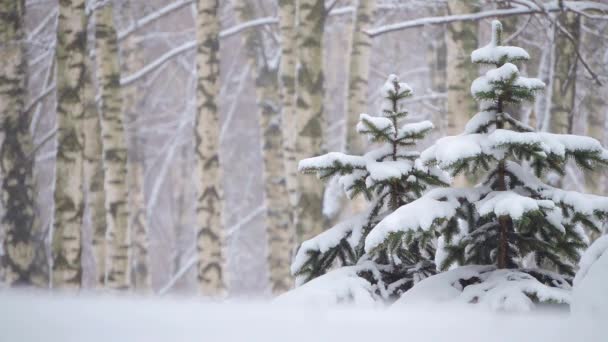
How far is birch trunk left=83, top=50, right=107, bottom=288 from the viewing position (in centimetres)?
886

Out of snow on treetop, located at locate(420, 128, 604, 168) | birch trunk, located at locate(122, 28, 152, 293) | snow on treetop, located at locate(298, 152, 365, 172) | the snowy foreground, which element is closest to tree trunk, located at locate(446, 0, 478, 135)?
snow on treetop, located at locate(298, 152, 365, 172)

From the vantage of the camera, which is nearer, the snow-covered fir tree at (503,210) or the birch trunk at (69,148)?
the snow-covered fir tree at (503,210)

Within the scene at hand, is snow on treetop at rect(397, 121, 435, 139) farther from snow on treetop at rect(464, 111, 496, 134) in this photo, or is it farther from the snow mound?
the snow mound

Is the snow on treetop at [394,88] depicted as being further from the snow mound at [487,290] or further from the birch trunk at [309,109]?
the birch trunk at [309,109]

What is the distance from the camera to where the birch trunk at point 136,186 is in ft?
40.1

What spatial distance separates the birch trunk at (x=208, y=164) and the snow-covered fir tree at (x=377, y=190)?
5.10 metres

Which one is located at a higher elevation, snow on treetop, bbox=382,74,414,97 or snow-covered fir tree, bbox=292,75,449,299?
snow on treetop, bbox=382,74,414,97

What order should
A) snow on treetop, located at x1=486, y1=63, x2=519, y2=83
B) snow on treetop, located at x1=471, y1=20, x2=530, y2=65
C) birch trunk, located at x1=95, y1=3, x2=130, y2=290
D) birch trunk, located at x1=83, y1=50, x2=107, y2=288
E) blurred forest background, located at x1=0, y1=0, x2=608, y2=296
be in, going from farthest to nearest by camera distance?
birch trunk, located at x1=83, y1=50, x2=107, y2=288, birch trunk, located at x1=95, y1=3, x2=130, y2=290, blurred forest background, located at x1=0, y1=0, x2=608, y2=296, snow on treetop, located at x1=471, y1=20, x2=530, y2=65, snow on treetop, located at x1=486, y1=63, x2=519, y2=83

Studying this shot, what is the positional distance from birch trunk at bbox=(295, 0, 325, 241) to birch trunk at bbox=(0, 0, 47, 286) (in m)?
3.83

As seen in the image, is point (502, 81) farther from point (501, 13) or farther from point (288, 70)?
point (288, 70)

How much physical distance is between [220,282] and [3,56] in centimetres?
407

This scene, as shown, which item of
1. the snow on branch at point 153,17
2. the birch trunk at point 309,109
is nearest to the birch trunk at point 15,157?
the snow on branch at point 153,17

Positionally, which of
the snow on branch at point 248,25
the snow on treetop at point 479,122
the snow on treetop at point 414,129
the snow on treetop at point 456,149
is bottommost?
the snow on treetop at point 456,149

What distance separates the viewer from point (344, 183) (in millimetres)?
2873
